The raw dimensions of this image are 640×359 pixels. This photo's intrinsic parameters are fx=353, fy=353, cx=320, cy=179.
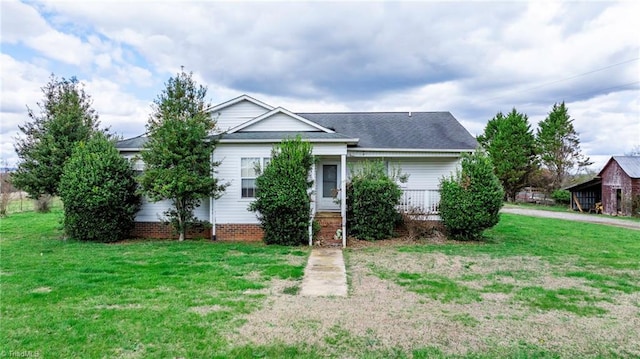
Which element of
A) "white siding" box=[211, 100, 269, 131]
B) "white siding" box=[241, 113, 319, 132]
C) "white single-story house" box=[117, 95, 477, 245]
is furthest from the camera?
"white siding" box=[211, 100, 269, 131]

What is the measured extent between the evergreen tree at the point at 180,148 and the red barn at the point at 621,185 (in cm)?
2456

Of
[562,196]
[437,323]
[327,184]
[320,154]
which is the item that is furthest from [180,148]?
[562,196]

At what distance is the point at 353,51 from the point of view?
15680 millimetres

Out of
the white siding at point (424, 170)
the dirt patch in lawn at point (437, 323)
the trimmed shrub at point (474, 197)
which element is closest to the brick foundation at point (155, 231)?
the dirt patch in lawn at point (437, 323)

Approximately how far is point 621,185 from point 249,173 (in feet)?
79.2

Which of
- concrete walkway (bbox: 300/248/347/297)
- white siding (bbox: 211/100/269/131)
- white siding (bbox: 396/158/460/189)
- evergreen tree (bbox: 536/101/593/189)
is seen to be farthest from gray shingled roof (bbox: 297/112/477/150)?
evergreen tree (bbox: 536/101/593/189)

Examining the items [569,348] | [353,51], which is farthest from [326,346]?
[353,51]

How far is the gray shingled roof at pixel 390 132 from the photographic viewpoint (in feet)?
40.1

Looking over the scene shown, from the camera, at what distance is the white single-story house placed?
11.6m

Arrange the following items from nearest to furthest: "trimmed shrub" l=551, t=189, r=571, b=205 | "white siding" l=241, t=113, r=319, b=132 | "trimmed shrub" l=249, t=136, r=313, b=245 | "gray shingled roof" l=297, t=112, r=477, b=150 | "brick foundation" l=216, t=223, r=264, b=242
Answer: "trimmed shrub" l=249, t=136, r=313, b=245 → "brick foundation" l=216, t=223, r=264, b=242 → "white siding" l=241, t=113, r=319, b=132 → "gray shingled roof" l=297, t=112, r=477, b=150 → "trimmed shrub" l=551, t=189, r=571, b=205

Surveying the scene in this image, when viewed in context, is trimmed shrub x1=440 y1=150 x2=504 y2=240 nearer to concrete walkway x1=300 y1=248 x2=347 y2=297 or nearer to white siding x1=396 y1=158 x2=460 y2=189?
white siding x1=396 y1=158 x2=460 y2=189

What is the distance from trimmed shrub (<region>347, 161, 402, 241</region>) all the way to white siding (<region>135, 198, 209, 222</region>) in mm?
4947

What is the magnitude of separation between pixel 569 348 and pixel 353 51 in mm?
13962

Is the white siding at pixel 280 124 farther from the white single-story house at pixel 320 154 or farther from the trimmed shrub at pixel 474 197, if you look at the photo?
the trimmed shrub at pixel 474 197
